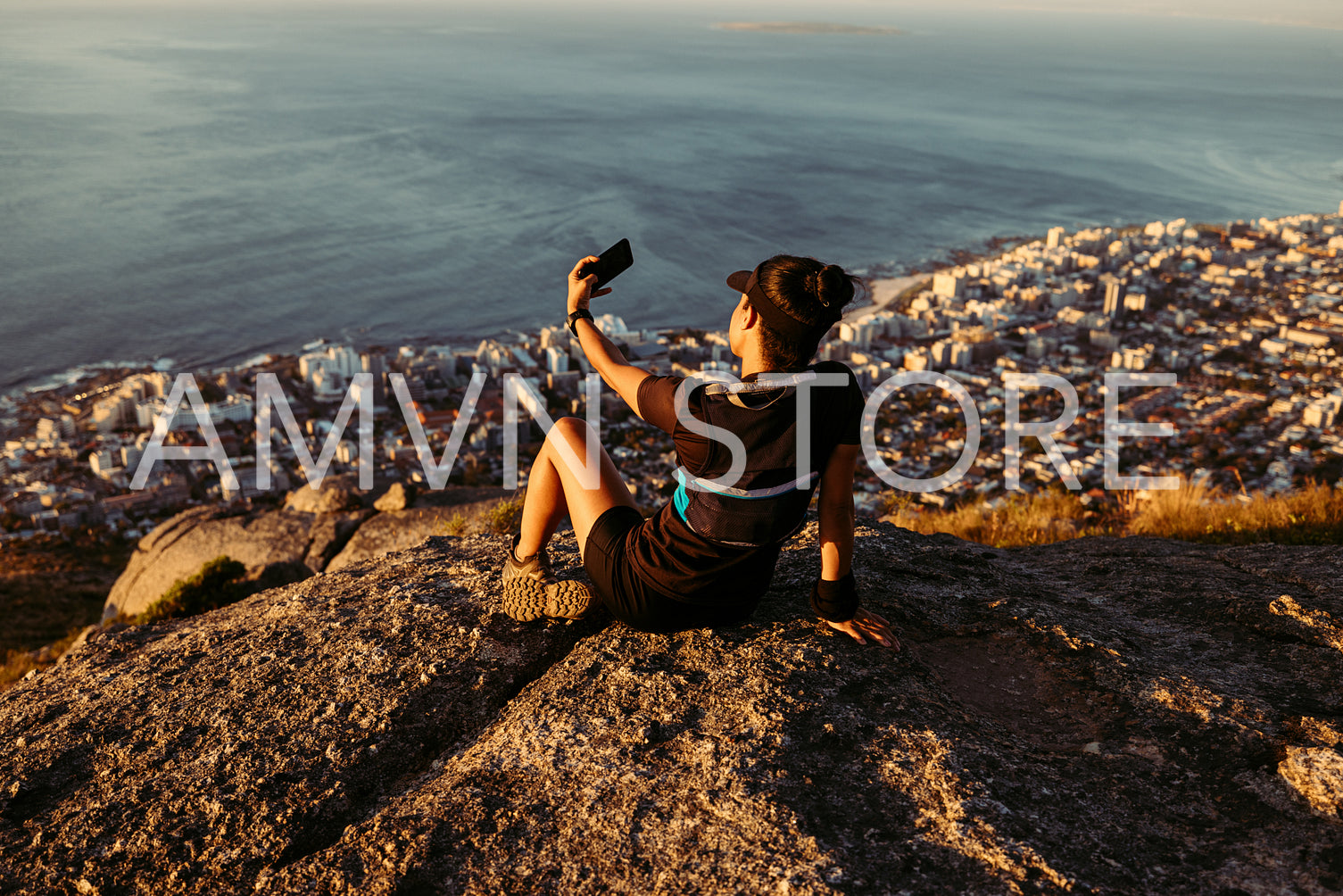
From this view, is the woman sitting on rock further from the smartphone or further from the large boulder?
the large boulder

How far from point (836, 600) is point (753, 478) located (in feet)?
1.71

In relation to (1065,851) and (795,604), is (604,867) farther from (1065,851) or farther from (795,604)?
(795,604)

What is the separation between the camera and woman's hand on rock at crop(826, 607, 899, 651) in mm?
2490

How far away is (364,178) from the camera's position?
34.6m

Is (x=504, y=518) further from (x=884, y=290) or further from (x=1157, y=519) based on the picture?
(x=884, y=290)

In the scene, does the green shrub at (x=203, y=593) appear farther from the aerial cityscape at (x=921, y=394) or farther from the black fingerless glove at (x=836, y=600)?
the aerial cityscape at (x=921, y=394)

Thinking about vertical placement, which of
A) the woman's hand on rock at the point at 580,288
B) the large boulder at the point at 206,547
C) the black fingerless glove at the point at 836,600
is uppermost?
the woman's hand on rock at the point at 580,288

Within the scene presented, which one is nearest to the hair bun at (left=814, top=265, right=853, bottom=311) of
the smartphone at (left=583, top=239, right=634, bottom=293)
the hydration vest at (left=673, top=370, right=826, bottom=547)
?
the hydration vest at (left=673, top=370, right=826, bottom=547)

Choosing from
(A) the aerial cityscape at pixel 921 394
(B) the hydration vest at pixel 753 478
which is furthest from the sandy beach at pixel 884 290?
(B) the hydration vest at pixel 753 478

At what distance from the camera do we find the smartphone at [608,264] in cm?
245

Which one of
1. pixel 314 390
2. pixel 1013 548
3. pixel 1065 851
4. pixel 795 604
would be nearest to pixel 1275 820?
pixel 1065 851

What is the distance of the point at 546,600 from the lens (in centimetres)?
269

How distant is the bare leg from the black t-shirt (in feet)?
0.70

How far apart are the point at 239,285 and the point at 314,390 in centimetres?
867
